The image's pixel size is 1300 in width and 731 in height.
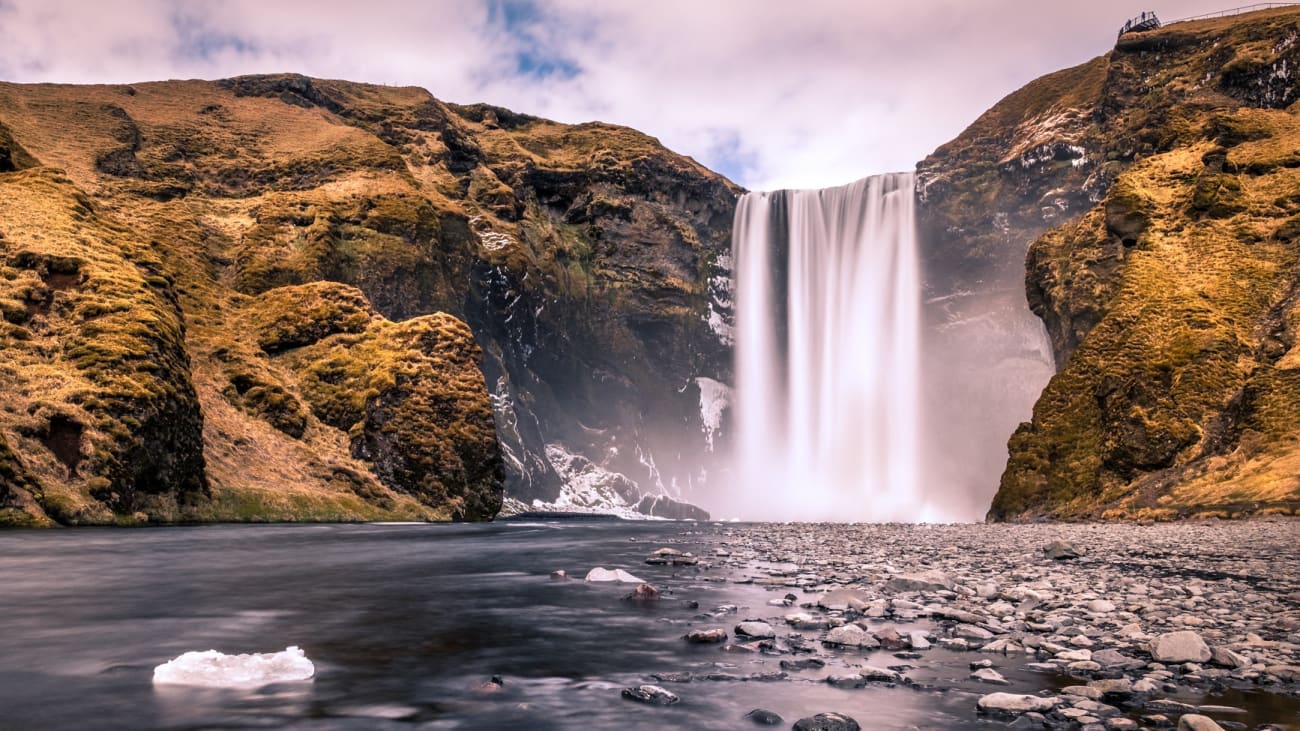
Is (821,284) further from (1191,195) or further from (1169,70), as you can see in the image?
(1191,195)

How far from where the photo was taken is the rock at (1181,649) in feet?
24.5

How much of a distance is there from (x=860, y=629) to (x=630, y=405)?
393 ft

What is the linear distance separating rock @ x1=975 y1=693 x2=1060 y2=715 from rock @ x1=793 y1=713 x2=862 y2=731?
1218 mm

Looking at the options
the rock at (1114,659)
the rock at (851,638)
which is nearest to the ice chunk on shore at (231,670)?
the rock at (851,638)

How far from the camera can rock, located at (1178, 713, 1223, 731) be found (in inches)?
201

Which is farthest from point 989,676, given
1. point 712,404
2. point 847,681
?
point 712,404

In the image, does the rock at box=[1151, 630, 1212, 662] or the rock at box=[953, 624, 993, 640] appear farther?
the rock at box=[953, 624, 993, 640]

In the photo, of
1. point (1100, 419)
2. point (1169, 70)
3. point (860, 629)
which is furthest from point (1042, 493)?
point (1169, 70)

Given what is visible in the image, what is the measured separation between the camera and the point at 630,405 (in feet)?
423

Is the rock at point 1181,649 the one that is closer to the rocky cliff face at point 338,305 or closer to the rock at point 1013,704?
the rock at point 1013,704

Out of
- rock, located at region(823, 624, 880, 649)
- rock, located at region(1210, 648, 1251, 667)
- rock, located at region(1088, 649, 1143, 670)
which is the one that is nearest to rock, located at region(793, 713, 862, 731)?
rock, located at region(823, 624, 880, 649)

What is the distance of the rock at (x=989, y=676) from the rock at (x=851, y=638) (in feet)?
5.16

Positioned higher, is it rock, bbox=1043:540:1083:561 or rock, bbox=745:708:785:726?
rock, bbox=745:708:785:726

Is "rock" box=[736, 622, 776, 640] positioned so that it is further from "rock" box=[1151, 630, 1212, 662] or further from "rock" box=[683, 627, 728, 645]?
"rock" box=[1151, 630, 1212, 662]
